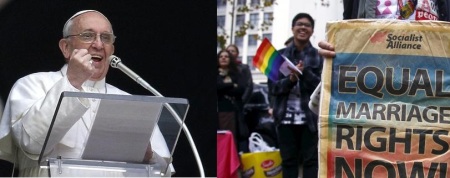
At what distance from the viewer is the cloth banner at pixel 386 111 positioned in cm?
643

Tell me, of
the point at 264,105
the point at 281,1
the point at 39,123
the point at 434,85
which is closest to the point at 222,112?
the point at 264,105

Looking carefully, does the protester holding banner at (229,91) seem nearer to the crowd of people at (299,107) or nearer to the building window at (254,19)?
the crowd of people at (299,107)

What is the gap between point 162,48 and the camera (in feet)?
20.3

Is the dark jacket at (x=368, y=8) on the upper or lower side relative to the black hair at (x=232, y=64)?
upper

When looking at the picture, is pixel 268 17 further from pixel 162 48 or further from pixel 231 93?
pixel 162 48

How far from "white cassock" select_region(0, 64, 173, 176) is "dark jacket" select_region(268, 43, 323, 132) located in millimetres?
3700

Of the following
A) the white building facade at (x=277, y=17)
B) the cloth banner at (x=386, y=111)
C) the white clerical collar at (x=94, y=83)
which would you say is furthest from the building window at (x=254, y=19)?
the white clerical collar at (x=94, y=83)

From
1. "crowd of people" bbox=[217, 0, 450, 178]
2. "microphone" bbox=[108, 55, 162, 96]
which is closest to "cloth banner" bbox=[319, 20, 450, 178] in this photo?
"microphone" bbox=[108, 55, 162, 96]

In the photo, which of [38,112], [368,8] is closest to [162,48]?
[38,112]

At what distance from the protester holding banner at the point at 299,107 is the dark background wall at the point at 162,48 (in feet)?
9.94

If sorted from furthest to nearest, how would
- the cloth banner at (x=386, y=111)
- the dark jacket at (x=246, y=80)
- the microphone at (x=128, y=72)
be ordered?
1. the dark jacket at (x=246, y=80)
2. the cloth banner at (x=386, y=111)
3. the microphone at (x=128, y=72)

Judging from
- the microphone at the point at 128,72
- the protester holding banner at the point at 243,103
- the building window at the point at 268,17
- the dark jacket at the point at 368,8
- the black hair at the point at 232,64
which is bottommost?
the protester holding banner at the point at 243,103

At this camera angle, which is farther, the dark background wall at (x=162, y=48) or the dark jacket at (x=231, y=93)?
the dark jacket at (x=231, y=93)

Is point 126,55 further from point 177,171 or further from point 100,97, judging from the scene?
point 100,97
